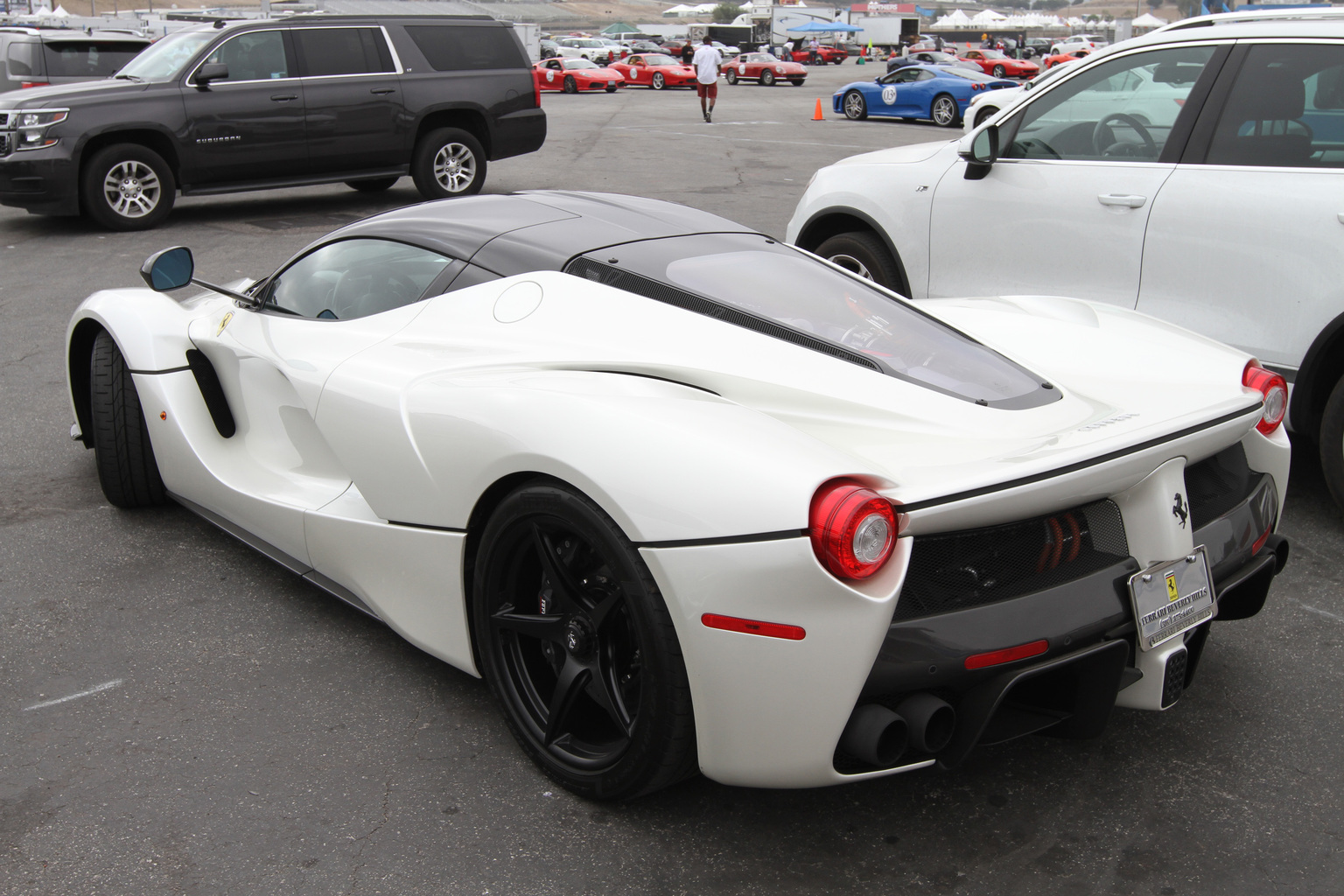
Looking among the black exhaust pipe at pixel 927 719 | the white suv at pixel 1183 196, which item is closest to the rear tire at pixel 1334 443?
the white suv at pixel 1183 196

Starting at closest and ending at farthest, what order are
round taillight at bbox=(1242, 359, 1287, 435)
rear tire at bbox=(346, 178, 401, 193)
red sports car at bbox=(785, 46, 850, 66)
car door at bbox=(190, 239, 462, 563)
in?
1. round taillight at bbox=(1242, 359, 1287, 435)
2. car door at bbox=(190, 239, 462, 563)
3. rear tire at bbox=(346, 178, 401, 193)
4. red sports car at bbox=(785, 46, 850, 66)

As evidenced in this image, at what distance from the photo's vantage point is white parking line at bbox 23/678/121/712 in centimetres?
306

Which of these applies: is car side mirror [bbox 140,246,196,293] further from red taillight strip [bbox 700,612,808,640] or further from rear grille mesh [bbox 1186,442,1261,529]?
rear grille mesh [bbox 1186,442,1261,529]

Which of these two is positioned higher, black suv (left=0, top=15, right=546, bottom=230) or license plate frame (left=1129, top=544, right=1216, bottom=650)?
black suv (left=0, top=15, right=546, bottom=230)

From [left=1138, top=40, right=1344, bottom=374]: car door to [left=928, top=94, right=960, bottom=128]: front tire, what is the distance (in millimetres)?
21355

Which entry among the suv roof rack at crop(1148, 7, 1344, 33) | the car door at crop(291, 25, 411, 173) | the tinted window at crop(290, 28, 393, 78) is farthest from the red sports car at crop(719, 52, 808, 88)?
the suv roof rack at crop(1148, 7, 1344, 33)

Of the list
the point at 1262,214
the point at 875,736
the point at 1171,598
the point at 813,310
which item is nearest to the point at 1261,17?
the point at 1262,214

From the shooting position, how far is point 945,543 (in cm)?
232

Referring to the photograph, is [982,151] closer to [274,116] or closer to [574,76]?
[274,116]

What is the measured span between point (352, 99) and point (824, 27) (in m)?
66.3

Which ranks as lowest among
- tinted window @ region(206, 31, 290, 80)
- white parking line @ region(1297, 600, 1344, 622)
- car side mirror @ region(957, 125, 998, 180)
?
white parking line @ region(1297, 600, 1344, 622)

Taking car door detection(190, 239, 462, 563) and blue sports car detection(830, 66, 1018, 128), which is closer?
car door detection(190, 239, 462, 563)

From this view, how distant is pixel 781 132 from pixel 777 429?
1946 cm

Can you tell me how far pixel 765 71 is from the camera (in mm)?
41000
